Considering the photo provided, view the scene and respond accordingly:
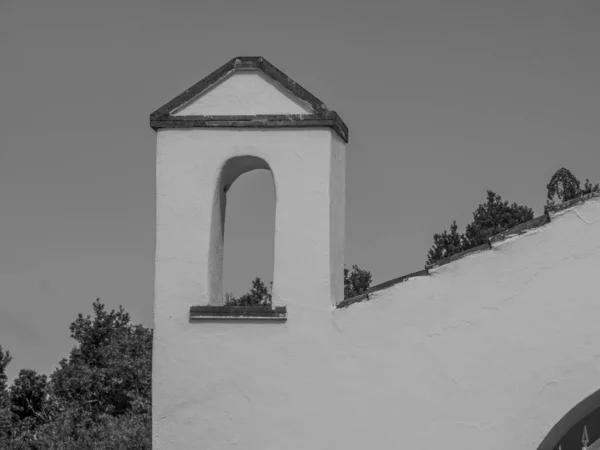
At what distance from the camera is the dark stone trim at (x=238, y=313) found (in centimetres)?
752

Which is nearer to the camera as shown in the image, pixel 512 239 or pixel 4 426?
pixel 512 239

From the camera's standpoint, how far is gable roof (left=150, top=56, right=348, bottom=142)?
7.70 metres

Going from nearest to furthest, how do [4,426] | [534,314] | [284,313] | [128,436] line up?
1. [534,314]
2. [284,313]
3. [128,436]
4. [4,426]

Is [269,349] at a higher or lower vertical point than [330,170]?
lower

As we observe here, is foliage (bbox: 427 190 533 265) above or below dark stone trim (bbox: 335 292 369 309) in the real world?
above

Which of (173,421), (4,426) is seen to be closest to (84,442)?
(4,426)

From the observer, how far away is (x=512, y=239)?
7176mm

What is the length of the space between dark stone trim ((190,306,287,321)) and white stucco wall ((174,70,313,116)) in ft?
4.56

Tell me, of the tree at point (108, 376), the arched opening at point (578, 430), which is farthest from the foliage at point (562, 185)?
the tree at point (108, 376)

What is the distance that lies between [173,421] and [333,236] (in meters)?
1.69

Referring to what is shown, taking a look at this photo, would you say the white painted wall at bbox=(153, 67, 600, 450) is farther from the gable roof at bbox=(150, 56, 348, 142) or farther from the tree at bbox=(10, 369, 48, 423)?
the tree at bbox=(10, 369, 48, 423)

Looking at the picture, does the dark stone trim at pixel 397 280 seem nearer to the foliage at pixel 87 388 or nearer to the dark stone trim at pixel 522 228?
the dark stone trim at pixel 522 228

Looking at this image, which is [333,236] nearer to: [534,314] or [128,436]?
[534,314]

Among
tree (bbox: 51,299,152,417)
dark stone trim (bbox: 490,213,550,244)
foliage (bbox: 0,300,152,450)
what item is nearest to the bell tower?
dark stone trim (bbox: 490,213,550,244)
